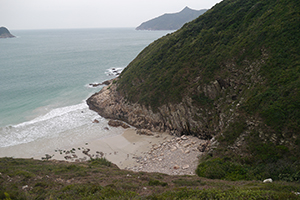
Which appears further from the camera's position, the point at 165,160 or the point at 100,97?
the point at 100,97

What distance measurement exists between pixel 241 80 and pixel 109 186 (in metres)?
20.6

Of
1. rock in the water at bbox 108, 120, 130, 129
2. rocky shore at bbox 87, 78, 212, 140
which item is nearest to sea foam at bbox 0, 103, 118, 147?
rock in the water at bbox 108, 120, 130, 129

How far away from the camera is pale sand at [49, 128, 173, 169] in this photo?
26.2 meters

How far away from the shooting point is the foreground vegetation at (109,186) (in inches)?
475

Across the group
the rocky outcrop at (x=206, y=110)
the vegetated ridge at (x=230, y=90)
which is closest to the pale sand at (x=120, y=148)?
the rocky outcrop at (x=206, y=110)

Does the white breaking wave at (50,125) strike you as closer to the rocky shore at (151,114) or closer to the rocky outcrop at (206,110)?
the rocky shore at (151,114)

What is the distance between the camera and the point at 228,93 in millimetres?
26141

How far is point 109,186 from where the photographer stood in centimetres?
1468

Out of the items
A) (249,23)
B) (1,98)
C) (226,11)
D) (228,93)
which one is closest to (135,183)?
(228,93)

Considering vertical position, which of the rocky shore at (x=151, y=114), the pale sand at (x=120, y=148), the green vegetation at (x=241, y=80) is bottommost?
the pale sand at (x=120, y=148)

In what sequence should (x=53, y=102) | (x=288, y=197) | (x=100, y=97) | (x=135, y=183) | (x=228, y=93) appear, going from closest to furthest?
1. (x=288, y=197)
2. (x=135, y=183)
3. (x=228, y=93)
4. (x=100, y=97)
5. (x=53, y=102)

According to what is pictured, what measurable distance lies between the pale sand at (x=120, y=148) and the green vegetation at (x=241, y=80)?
5.48 metres

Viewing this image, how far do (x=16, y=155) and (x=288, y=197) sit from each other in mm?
32157

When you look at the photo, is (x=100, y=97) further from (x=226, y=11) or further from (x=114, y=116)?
(x=226, y=11)
